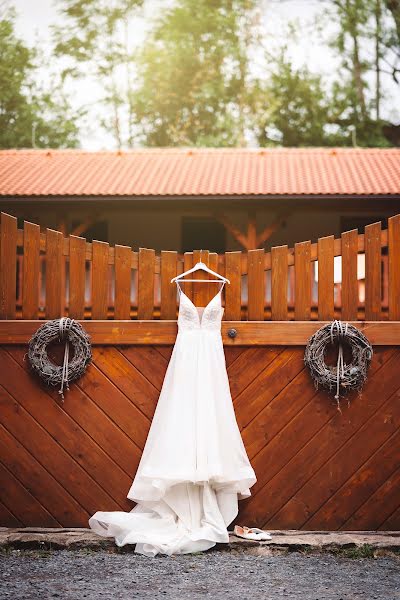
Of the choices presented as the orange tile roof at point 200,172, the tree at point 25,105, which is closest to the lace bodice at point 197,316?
the orange tile roof at point 200,172

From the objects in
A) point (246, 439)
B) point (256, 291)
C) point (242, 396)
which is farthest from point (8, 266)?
point (246, 439)

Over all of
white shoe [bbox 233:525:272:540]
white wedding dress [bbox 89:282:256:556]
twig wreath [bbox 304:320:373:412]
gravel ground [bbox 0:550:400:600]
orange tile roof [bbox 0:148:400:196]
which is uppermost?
orange tile roof [bbox 0:148:400:196]

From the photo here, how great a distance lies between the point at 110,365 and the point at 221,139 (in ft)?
79.8

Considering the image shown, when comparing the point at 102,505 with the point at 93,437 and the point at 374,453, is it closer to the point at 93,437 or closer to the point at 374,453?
the point at 93,437

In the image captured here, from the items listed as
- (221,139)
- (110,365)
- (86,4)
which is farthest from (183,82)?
(110,365)

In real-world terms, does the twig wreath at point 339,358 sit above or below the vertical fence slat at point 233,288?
below

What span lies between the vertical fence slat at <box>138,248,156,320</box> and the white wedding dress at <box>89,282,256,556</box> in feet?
0.86

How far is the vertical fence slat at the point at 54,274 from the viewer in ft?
17.2

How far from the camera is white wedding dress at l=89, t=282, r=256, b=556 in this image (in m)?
4.77

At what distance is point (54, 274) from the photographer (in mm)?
5309

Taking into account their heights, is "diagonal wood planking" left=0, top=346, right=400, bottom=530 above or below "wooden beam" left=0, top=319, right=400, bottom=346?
below

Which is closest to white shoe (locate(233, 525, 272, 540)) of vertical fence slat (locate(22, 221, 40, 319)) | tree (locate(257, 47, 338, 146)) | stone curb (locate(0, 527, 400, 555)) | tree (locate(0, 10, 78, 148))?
stone curb (locate(0, 527, 400, 555))

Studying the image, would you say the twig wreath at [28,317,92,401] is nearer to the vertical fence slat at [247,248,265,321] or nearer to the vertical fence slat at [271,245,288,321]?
the vertical fence slat at [247,248,265,321]

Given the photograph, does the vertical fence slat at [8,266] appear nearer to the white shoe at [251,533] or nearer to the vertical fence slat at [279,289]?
the vertical fence slat at [279,289]
